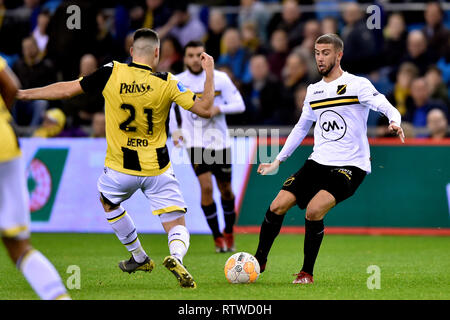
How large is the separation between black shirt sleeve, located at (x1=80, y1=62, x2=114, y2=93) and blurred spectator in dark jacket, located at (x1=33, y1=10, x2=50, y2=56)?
935 centimetres

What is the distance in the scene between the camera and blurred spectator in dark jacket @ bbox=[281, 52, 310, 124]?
50.3 feet

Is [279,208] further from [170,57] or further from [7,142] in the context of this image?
[170,57]

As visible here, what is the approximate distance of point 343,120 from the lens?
828 centimetres

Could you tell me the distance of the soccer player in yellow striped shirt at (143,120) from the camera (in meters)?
7.88

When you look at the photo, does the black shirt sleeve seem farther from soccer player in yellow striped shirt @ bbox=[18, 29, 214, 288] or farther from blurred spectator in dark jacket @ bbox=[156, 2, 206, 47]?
blurred spectator in dark jacket @ bbox=[156, 2, 206, 47]

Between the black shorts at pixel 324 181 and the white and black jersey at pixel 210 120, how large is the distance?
3.27 meters

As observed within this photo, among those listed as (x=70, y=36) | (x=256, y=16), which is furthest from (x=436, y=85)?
(x=70, y=36)

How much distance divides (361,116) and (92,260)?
3.98m

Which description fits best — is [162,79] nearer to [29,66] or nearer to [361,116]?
[361,116]

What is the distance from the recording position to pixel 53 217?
46.3ft

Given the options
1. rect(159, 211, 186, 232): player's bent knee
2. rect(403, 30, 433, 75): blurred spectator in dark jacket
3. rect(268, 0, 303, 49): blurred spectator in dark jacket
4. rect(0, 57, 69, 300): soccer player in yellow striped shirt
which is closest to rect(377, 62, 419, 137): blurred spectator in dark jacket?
rect(403, 30, 433, 75): blurred spectator in dark jacket

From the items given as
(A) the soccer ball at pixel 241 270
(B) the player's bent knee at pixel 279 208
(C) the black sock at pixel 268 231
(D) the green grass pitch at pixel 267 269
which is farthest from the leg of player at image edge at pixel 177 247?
(B) the player's bent knee at pixel 279 208

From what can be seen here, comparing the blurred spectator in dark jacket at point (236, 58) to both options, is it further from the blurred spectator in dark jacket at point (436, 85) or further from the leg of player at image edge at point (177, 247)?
the leg of player at image edge at point (177, 247)
